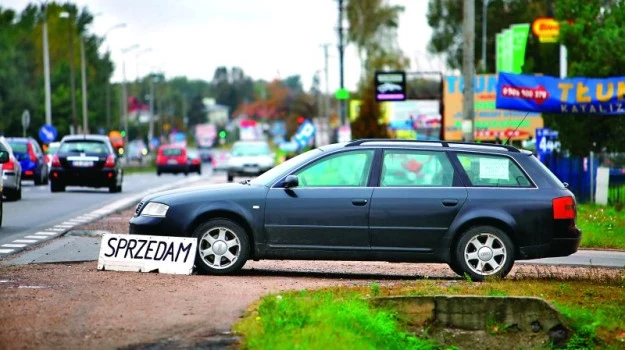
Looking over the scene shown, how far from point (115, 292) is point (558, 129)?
23.0m

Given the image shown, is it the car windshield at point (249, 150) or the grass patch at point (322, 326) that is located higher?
the grass patch at point (322, 326)

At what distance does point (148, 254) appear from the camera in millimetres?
14789

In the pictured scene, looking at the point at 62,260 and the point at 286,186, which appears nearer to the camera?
the point at 286,186

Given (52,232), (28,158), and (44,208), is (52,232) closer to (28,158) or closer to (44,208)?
(44,208)

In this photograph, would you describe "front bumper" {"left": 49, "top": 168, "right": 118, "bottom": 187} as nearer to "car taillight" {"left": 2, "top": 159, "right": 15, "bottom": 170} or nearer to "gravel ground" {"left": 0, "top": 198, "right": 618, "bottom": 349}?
"car taillight" {"left": 2, "top": 159, "right": 15, "bottom": 170}

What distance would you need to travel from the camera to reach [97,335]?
391 inches

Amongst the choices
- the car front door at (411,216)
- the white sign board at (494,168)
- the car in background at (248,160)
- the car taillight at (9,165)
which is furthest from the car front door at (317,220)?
the car in background at (248,160)

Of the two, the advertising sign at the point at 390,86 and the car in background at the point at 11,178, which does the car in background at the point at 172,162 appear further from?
the car in background at the point at 11,178

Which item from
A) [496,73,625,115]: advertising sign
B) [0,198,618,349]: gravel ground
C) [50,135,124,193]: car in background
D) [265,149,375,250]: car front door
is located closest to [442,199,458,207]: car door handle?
[265,149,375,250]: car front door

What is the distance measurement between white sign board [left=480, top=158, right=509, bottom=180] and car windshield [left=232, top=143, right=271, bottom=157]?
Answer: 39.9m

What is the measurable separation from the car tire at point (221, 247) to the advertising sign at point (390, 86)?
36596 millimetres

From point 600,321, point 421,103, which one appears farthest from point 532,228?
point 421,103

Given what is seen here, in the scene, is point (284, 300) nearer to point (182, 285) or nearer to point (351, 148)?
point (182, 285)

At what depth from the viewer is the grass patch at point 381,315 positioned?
9.66 metres
